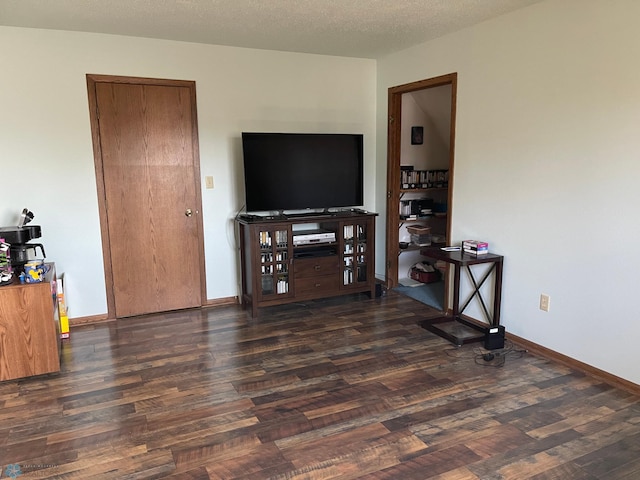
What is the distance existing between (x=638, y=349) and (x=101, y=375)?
10.8ft

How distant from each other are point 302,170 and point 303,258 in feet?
2.66

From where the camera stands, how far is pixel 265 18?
11.0 ft

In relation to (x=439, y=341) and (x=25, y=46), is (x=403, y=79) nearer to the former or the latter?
(x=439, y=341)

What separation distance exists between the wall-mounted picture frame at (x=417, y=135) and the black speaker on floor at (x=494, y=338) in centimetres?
239

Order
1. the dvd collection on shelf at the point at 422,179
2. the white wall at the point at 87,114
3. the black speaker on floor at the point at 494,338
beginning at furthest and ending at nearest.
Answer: the dvd collection on shelf at the point at 422,179 < the white wall at the point at 87,114 < the black speaker on floor at the point at 494,338

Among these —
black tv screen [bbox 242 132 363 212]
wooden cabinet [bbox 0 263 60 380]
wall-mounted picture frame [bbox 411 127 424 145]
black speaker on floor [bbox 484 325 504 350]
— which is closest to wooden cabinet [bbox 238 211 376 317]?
black tv screen [bbox 242 132 363 212]

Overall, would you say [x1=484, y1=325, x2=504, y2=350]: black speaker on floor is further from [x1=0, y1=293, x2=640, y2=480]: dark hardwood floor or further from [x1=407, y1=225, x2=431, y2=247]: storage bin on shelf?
[x1=407, y1=225, x2=431, y2=247]: storage bin on shelf

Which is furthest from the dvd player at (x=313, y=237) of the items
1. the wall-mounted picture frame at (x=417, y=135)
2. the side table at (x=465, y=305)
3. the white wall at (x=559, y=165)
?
the wall-mounted picture frame at (x=417, y=135)

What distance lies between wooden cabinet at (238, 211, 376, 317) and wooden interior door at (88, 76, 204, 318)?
567 mm

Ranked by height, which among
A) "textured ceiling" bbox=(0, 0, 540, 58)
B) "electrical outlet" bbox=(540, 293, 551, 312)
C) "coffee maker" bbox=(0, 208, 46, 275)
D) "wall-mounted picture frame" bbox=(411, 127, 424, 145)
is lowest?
"electrical outlet" bbox=(540, 293, 551, 312)

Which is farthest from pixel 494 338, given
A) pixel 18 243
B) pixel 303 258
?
pixel 18 243

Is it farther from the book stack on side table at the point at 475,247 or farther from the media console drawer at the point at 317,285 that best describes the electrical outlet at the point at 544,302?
the media console drawer at the point at 317,285

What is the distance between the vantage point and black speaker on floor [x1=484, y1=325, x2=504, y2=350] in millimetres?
3316

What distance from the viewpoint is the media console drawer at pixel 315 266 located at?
4.23 metres
